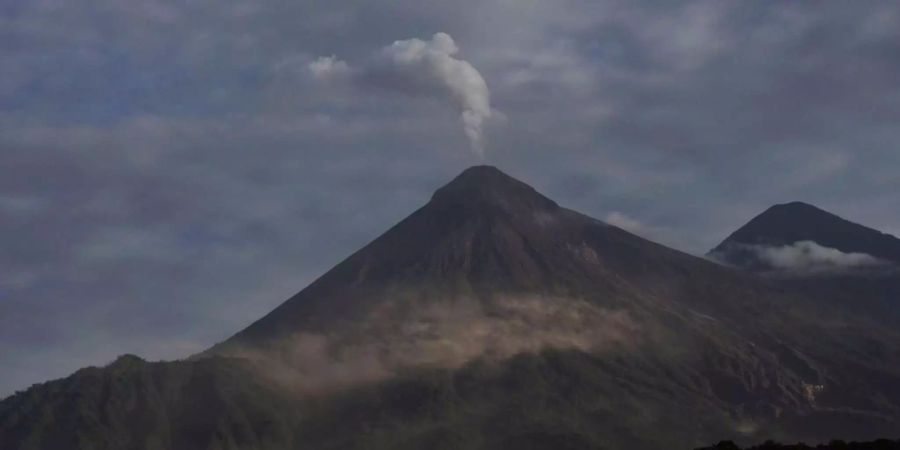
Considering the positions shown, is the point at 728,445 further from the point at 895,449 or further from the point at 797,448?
Result: the point at 895,449

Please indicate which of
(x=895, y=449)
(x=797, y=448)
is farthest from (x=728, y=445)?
(x=895, y=449)

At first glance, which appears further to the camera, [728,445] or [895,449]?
[728,445]

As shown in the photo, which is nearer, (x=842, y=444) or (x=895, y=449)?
(x=895, y=449)
